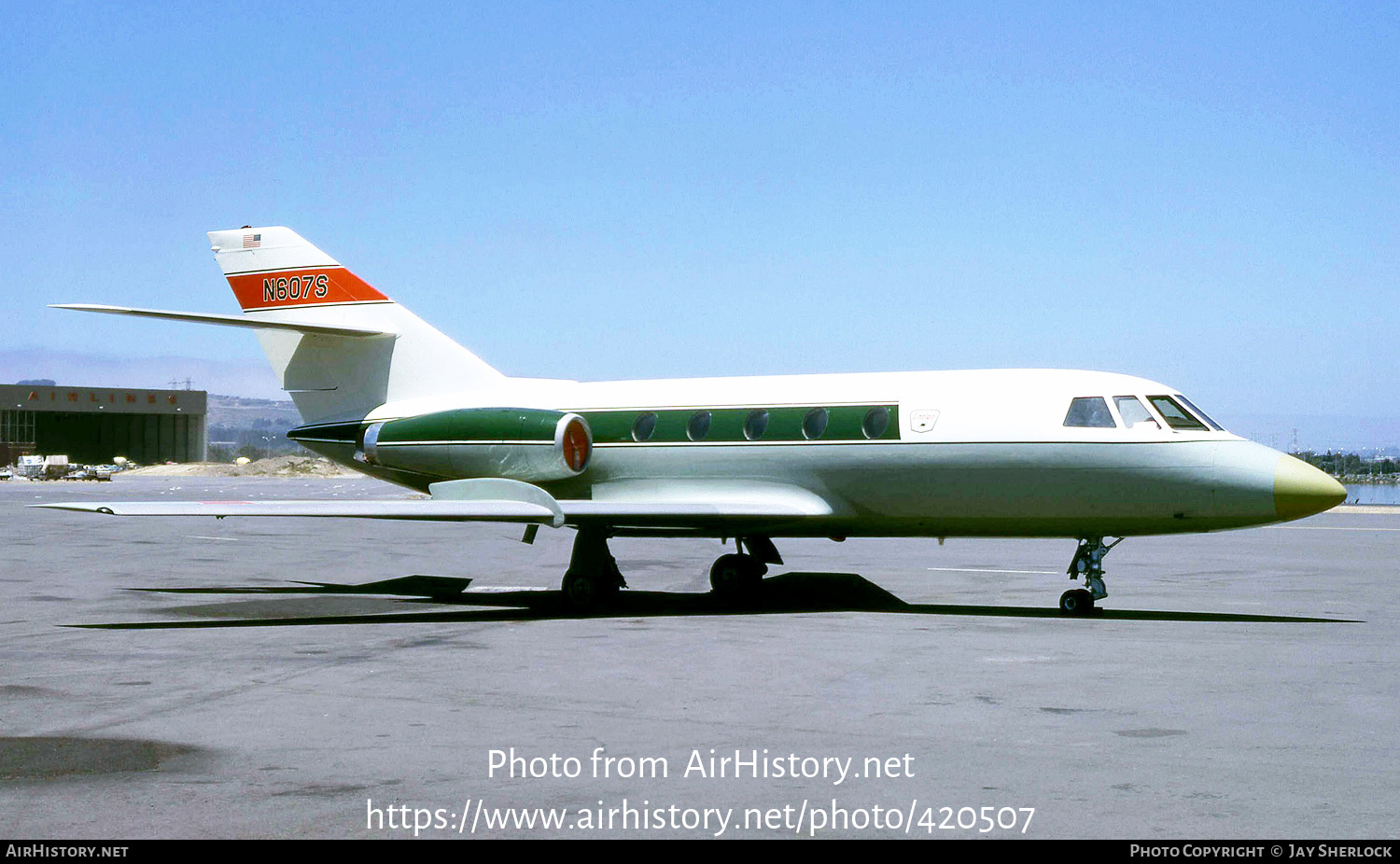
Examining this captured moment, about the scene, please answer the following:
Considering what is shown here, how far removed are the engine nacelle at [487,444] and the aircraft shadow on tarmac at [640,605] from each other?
182 centimetres

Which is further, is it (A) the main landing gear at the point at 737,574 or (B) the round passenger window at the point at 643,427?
(A) the main landing gear at the point at 737,574

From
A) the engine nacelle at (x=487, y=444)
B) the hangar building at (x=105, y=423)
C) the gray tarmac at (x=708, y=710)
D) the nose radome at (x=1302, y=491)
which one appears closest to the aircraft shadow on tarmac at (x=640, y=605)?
the gray tarmac at (x=708, y=710)

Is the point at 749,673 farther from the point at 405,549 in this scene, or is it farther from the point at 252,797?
the point at 405,549

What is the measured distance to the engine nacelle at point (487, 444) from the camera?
18078 millimetres

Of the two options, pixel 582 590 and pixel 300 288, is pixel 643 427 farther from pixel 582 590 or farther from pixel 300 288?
pixel 300 288

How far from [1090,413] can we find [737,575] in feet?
17.8

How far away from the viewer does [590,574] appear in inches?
657

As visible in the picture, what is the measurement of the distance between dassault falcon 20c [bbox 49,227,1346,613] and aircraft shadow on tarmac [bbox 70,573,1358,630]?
1.76 ft

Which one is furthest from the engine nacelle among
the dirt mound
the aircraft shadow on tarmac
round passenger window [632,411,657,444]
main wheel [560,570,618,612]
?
the dirt mound

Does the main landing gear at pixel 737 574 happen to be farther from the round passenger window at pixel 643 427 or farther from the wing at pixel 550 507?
the round passenger window at pixel 643 427

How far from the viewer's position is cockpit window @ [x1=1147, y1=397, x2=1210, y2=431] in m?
15.1

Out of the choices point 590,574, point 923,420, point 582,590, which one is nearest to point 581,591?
point 582,590

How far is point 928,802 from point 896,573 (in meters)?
14.8

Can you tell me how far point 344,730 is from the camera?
27.9ft
